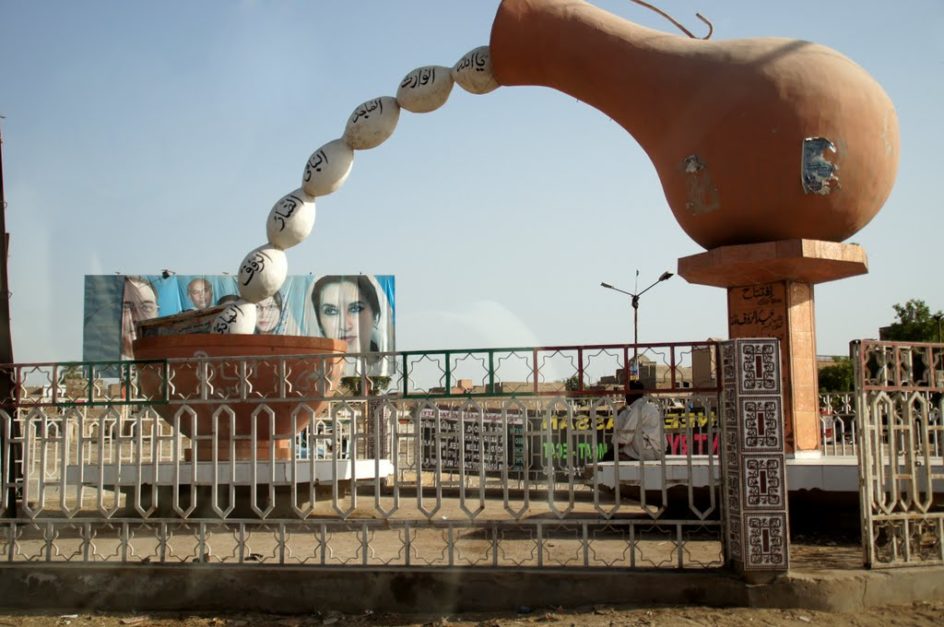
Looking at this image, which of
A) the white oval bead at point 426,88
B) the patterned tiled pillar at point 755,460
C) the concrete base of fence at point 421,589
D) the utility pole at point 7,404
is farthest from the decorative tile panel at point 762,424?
the white oval bead at point 426,88

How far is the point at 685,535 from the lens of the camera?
764 centimetres

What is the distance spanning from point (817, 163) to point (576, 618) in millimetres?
4655

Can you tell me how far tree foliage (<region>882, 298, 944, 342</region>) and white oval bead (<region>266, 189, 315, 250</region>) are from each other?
32.6m

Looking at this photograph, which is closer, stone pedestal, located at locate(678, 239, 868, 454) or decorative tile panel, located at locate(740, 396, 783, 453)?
decorative tile panel, located at locate(740, 396, 783, 453)

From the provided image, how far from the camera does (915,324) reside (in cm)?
3631

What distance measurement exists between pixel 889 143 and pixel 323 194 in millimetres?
5562

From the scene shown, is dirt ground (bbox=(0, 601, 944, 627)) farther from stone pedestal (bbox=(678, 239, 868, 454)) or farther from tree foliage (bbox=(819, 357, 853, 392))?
tree foliage (bbox=(819, 357, 853, 392))

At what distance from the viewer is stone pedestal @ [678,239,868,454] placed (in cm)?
767

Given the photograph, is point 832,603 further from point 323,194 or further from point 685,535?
point 323,194

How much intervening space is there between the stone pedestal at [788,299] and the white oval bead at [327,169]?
3695 millimetres

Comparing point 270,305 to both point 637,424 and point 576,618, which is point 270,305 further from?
point 576,618

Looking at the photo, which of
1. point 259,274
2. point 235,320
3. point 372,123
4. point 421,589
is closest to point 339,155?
point 372,123

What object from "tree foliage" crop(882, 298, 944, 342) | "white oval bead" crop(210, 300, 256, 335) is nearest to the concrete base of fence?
"white oval bead" crop(210, 300, 256, 335)

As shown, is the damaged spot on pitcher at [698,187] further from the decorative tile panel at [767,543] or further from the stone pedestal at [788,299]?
the decorative tile panel at [767,543]
